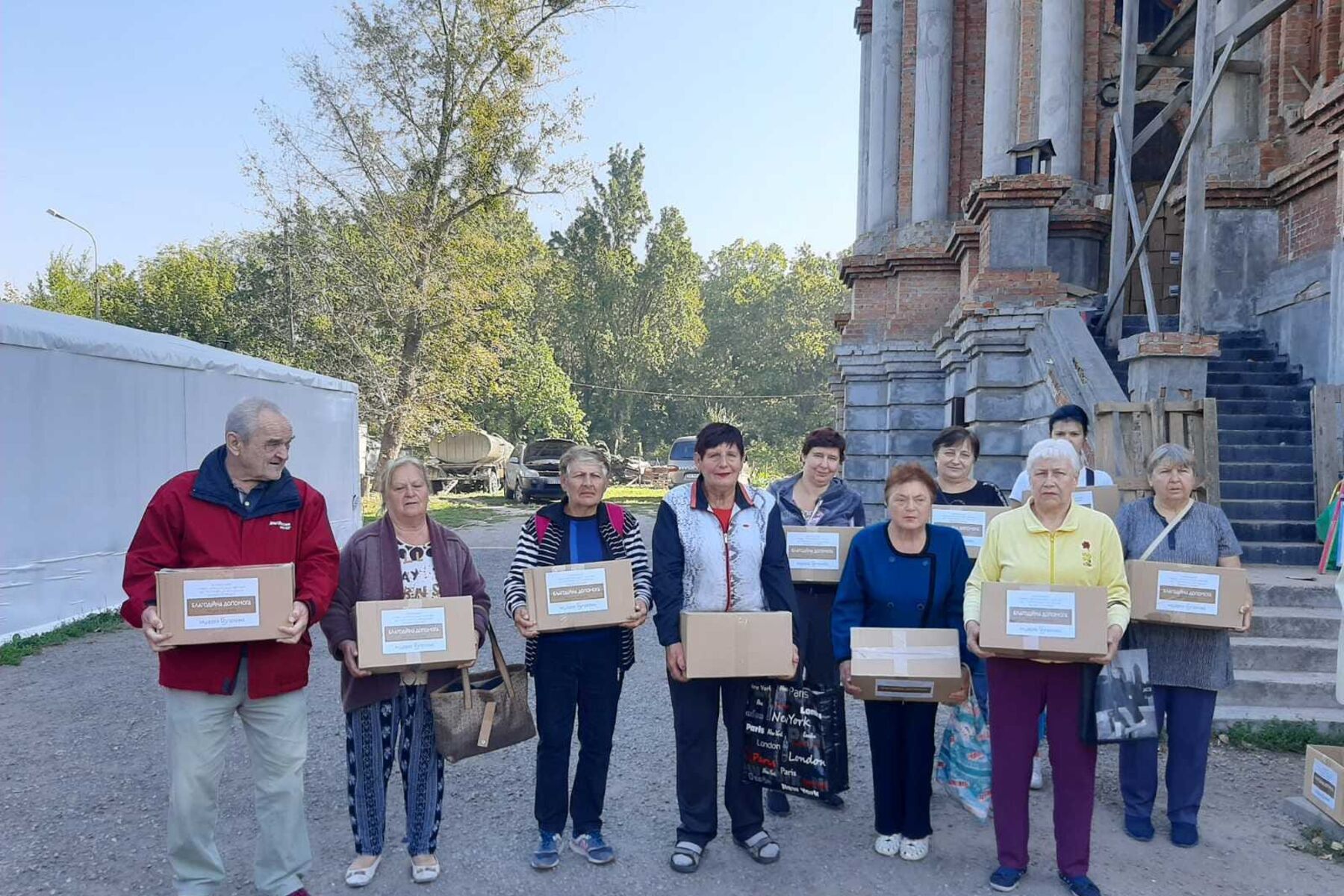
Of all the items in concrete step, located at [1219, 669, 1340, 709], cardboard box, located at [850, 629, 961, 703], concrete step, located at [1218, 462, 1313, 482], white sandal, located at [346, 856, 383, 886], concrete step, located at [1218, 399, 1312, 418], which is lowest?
white sandal, located at [346, 856, 383, 886]

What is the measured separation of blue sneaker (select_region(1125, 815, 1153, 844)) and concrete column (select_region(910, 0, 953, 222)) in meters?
11.2

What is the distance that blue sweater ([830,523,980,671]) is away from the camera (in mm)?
3680

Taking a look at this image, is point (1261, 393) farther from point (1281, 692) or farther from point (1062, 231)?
point (1281, 692)

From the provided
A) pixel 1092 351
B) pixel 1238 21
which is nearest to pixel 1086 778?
pixel 1092 351

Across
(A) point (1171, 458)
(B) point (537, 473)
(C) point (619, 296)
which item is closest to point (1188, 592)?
(A) point (1171, 458)

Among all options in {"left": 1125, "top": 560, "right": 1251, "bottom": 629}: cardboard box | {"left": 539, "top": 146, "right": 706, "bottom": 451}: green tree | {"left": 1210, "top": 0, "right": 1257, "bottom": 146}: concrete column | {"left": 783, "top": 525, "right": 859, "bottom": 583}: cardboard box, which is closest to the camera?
{"left": 1125, "top": 560, "right": 1251, "bottom": 629}: cardboard box

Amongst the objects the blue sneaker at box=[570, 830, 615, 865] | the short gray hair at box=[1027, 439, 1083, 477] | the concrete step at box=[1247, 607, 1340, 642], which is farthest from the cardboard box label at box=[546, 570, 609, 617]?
the concrete step at box=[1247, 607, 1340, 642]

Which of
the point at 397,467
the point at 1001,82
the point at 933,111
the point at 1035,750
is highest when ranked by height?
the point at 933,111

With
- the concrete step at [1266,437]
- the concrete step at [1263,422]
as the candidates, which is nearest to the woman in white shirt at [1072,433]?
the concrete step at [1266,437]

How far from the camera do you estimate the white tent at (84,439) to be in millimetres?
7973

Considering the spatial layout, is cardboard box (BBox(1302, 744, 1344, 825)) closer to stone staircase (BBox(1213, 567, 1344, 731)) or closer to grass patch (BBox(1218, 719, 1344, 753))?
grass patch (BBox(1218, 719, 1344, 753))

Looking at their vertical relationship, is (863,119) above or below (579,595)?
above

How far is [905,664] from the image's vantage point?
11.5 feet

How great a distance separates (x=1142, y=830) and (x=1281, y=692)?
2202mm
